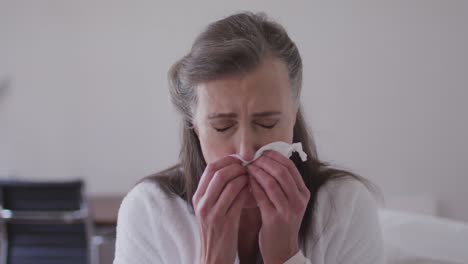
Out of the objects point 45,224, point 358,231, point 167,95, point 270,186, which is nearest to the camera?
point 270,186

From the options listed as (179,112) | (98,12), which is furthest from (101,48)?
(179,112)

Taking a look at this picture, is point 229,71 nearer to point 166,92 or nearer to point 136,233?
point 136,233

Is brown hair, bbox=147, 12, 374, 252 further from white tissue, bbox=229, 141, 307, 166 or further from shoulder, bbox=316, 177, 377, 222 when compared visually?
white tissue, bbox=229, 141, 307, 166

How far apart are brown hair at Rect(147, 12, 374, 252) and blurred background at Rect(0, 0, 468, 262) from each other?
117 centimetres

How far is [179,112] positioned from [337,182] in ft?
1.30

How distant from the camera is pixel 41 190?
92.4 inches

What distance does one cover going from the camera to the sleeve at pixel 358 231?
1.26 m

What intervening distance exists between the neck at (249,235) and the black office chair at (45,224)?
3.70ft

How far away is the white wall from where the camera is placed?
2.73 metres

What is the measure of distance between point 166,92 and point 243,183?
7.12 feet

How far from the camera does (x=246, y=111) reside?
1.11 metres

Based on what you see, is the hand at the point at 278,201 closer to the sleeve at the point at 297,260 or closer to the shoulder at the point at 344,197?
the sleeve at the point at 297,260

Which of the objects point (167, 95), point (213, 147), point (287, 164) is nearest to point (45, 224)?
point (167, 95)

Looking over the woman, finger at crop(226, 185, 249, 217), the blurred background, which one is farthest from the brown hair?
the blurred background
